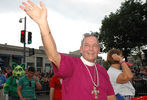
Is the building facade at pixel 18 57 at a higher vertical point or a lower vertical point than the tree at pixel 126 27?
lower

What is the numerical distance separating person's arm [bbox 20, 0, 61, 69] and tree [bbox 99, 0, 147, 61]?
26158 millimetres

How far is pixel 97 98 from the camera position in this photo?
1.89 meters

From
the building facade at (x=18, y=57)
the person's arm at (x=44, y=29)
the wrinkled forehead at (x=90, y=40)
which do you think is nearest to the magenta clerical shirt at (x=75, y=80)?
the person's arm at (x=44, y=29)

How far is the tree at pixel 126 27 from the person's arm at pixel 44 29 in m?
26.2

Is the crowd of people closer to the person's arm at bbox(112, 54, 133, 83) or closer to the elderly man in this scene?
the elderly man

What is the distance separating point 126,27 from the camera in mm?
26859

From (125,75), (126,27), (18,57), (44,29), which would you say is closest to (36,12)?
(44,29)

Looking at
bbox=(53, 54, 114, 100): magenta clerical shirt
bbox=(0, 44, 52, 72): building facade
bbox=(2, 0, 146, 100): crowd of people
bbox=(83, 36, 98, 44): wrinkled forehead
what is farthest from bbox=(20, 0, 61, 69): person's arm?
bbox=(0, 44, 52, 72): building facade

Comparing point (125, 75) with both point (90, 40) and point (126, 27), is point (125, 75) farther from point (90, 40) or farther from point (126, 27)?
point (126, 27)

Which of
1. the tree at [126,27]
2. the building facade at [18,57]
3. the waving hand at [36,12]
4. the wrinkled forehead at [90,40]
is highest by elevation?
the tree at [126,27]

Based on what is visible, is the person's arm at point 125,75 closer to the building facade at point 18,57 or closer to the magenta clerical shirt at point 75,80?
the magenta clerical shirt at point 75,80

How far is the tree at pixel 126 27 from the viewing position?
26266mm

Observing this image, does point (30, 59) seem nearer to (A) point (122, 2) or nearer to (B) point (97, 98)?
(A) point (122, 2)

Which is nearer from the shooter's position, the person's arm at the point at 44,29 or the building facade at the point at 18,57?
the person's arm at the point at 44,29
